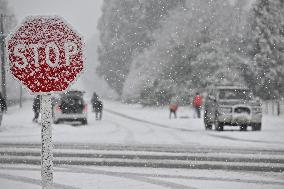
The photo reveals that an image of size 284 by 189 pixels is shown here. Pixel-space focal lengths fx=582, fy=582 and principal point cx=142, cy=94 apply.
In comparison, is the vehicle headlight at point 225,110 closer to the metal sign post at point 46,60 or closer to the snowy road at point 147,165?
the snowy road at point 147,165

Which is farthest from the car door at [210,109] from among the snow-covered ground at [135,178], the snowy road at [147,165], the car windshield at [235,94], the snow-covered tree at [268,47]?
the snow-covered tree at [268,47]

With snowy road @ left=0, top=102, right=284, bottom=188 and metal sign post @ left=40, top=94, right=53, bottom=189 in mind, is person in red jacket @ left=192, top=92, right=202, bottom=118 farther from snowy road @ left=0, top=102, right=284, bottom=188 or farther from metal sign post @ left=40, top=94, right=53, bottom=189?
metal sign post @ left=40, top=94, right=53, bottom=189

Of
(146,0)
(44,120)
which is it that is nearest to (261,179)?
(44,120)

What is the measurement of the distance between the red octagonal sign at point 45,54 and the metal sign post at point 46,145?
106mm

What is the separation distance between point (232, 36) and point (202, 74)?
6.04 meters

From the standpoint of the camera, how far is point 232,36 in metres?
55.9

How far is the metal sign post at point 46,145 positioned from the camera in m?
4.33

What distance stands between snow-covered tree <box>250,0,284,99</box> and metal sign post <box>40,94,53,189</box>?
51239mm

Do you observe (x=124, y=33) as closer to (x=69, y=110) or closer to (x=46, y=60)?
(x=69, y=110)

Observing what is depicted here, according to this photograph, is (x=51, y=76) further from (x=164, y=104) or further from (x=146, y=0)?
(x=146, y=0)

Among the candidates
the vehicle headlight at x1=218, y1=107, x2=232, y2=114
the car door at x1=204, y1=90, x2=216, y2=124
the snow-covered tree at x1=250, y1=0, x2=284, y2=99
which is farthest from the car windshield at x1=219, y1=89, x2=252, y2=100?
the snow-covered tree at x1=250, y1=0, x2=284, y2=99

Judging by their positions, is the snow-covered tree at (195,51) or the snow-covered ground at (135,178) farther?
the snow-covered tree at (195,51)

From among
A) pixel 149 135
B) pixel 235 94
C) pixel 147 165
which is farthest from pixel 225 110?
pixel 147 165

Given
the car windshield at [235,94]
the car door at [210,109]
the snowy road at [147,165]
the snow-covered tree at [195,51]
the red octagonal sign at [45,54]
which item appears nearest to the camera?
the red octagonal sign at [45,54]
